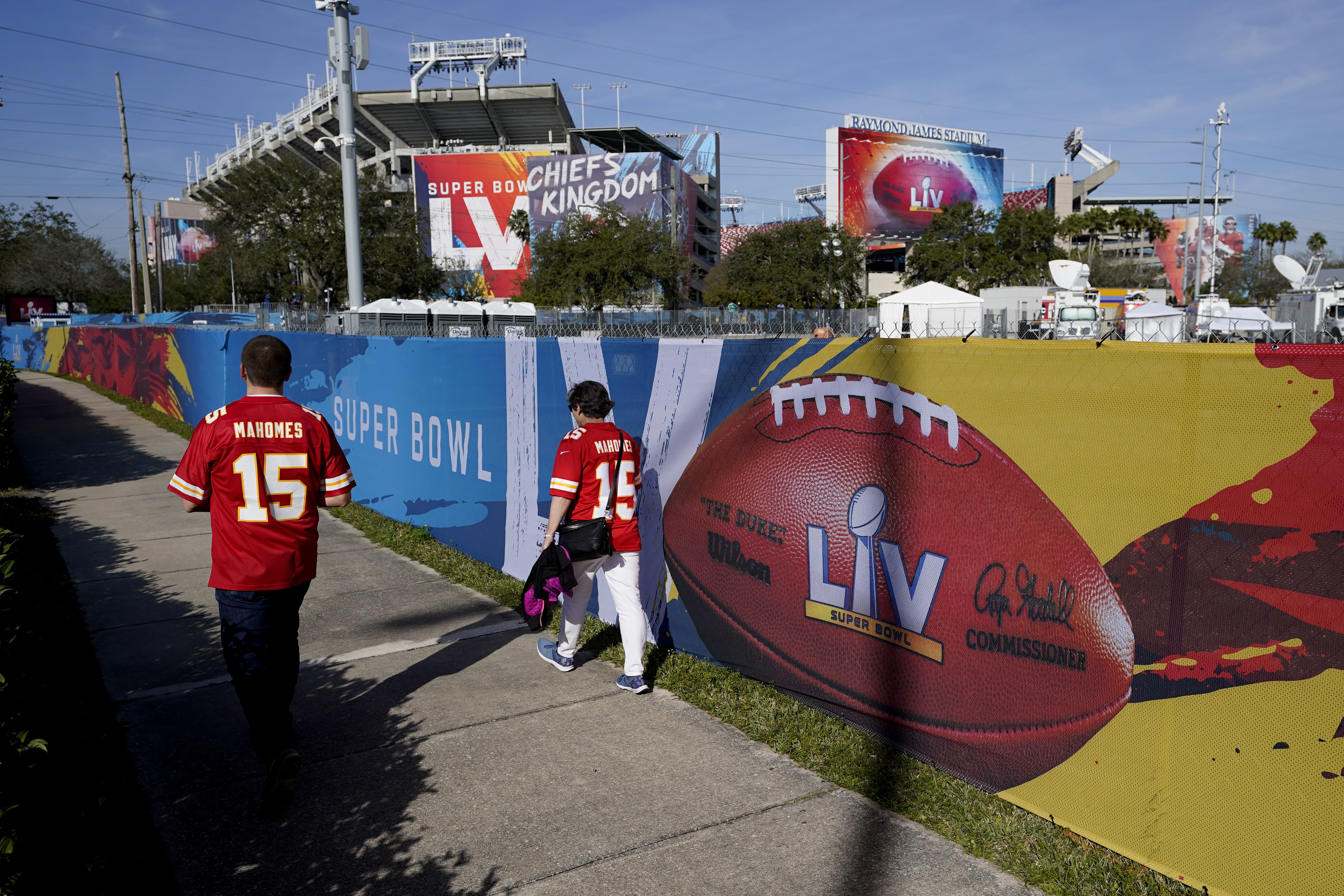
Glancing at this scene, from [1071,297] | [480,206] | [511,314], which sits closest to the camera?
→ [1071,297]

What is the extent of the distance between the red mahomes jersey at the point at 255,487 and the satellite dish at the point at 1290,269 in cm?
3015

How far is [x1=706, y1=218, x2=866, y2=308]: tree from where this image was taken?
2296 inches

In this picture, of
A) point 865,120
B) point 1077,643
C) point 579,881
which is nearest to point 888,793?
point 1077,643

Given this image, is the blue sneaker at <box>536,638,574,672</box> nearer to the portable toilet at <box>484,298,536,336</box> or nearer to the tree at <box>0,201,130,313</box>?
the portable toilet at <box>484,298,536,336</box>

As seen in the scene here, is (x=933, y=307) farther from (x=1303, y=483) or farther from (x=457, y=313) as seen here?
(x=1303, y=483)

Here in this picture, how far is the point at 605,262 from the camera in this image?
49.4m

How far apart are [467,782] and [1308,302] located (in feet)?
101

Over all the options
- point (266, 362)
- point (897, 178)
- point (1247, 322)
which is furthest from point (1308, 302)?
point (897, 178)

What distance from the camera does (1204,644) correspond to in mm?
2967

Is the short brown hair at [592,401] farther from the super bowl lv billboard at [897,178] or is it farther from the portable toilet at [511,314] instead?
the super bowl lv billboard at [897,178]

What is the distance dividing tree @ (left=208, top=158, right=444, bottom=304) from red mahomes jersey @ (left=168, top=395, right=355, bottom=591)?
43660mm

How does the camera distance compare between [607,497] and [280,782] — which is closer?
[280,782]

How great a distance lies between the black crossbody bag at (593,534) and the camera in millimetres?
4734
